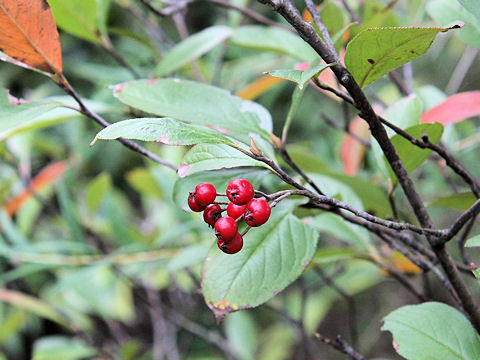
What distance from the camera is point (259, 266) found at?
53cm

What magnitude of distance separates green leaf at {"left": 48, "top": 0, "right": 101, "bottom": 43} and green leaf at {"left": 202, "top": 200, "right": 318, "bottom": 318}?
21.1 inches

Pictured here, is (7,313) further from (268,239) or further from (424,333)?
(424,333)

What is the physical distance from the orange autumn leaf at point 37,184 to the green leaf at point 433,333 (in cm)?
105

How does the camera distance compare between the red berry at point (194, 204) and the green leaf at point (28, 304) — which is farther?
the green leaf at point (28, 304)

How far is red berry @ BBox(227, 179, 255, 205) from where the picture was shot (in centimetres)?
41

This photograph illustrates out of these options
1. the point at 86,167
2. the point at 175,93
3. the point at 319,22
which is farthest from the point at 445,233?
the point at 86,167

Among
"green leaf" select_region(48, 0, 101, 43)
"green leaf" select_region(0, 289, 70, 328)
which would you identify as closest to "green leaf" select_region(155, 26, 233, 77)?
"green leaf" select_region(48, 0, 101, 43)

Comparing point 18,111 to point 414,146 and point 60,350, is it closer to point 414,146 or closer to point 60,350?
point 414,146

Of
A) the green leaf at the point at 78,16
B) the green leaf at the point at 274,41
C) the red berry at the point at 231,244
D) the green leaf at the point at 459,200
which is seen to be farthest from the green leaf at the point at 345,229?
the green leaf at the point at 78,16

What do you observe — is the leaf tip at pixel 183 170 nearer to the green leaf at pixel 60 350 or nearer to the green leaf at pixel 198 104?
the green leaf at pixel 198 104

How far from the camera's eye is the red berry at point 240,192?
41 cm

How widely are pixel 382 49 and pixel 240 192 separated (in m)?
0.18

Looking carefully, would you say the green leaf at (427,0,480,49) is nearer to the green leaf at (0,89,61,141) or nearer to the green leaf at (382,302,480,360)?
the green leaf at (382,302,480,360)

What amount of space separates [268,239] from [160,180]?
63cm
